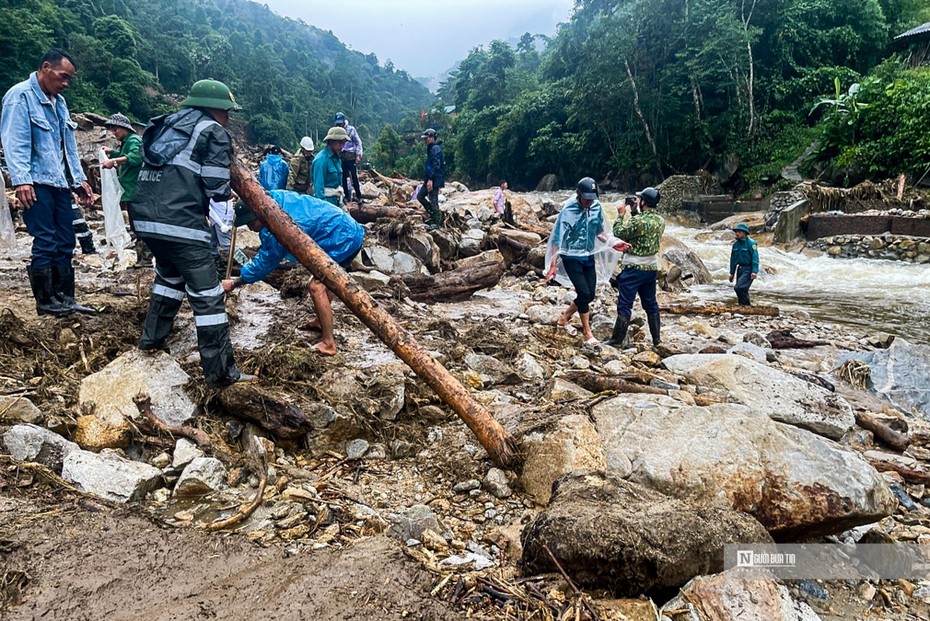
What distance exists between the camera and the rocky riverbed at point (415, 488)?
1.73m

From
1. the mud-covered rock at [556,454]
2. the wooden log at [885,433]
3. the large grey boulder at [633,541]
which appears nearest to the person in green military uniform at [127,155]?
the mud-covered rock at [556,454]

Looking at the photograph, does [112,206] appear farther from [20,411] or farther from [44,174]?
[20,411]

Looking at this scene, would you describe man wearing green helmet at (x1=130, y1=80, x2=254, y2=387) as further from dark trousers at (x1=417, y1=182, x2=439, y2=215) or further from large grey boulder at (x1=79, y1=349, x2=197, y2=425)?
dark trousers at (x1=417, y1=182, x2=439, y2=215)

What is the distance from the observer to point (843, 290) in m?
9.99

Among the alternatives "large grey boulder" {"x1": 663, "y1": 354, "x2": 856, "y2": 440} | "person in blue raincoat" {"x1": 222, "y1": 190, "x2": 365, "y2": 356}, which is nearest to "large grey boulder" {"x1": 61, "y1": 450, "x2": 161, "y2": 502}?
"person in blue raincoat" {"x1": 222, "y1": 190, "x2": 365, "y2": 356}

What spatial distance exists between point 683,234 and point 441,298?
12613 mm

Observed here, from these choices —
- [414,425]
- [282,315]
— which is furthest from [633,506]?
[282,315]

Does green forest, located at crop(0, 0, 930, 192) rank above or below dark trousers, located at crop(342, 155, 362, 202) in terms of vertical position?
above

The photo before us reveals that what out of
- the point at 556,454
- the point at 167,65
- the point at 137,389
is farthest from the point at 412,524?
Result: the point at 167,65

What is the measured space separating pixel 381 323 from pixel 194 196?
123 cm

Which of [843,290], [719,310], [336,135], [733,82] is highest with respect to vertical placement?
[733,82]

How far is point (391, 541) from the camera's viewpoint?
78.8 inches

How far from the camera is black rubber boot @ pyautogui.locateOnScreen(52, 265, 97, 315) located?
383cm

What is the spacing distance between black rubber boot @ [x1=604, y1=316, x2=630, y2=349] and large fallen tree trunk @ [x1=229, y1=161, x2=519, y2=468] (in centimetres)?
335
